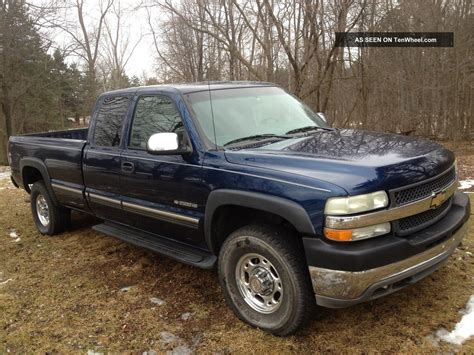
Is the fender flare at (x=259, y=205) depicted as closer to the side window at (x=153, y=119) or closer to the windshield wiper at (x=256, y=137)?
the windshield wiper at (x=256, y=137)

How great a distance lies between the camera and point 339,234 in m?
2.60

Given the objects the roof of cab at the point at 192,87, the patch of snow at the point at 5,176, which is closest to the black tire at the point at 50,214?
the roof of cab at the point at 192,87

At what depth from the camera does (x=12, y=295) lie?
4121mm

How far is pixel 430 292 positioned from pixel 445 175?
1031mm

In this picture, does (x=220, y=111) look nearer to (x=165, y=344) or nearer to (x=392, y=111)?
(x=165, y=344)

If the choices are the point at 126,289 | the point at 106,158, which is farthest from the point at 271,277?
the point at 106,158

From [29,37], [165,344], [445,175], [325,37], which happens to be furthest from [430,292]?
[29,37]

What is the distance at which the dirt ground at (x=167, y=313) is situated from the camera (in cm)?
302

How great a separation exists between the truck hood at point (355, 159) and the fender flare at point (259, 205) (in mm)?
212

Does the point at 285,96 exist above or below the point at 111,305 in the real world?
above

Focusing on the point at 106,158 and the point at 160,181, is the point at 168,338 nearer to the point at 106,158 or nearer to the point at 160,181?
the point at 160,181

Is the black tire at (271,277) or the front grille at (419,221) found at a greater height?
the front grille at (419,221)

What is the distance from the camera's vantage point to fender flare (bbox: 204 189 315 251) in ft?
8.91

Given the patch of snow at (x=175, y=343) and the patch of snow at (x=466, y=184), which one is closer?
the patch of snow at (x=175, y=343)
